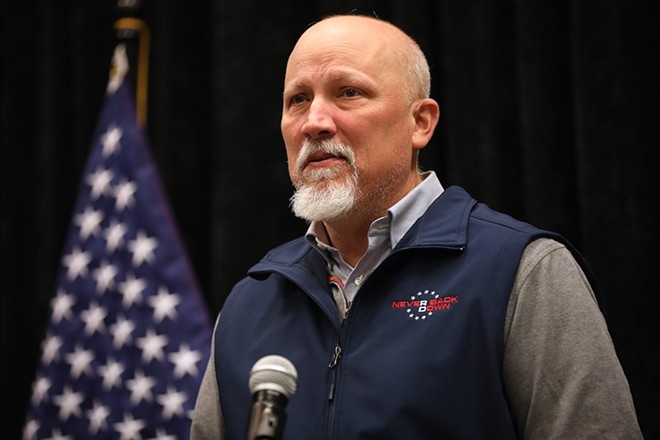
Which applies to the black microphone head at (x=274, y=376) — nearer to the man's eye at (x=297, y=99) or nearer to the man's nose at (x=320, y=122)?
the man's nose at (x=320, y=122)

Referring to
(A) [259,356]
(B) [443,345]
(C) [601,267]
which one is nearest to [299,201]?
(A) [259,356]

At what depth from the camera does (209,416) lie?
63.1 inches

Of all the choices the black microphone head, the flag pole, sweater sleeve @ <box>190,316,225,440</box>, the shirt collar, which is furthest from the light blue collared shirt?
the flag pole

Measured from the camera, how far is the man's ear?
1.65 m

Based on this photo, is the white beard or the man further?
the white beard

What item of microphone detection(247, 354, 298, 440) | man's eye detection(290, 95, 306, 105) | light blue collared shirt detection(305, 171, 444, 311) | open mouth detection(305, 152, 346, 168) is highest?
man's eye detection(290, 95, 306, 105)

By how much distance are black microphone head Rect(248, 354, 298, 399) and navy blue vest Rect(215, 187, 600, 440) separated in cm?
35

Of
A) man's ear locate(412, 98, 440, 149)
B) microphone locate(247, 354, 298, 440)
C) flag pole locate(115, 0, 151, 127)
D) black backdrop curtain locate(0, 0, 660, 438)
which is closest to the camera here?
microphone locate(247, 354, 298, 440)

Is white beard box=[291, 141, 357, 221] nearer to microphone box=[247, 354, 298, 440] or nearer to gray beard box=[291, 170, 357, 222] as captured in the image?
gray beard box=[291, 170, 357, 222]

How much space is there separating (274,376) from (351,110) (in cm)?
70

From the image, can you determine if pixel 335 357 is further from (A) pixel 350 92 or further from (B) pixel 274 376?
(A) pixel 350 92

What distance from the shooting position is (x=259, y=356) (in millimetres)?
1505

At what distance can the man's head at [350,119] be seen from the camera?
5.03ft

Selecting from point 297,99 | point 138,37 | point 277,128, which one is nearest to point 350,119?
point 297,99
